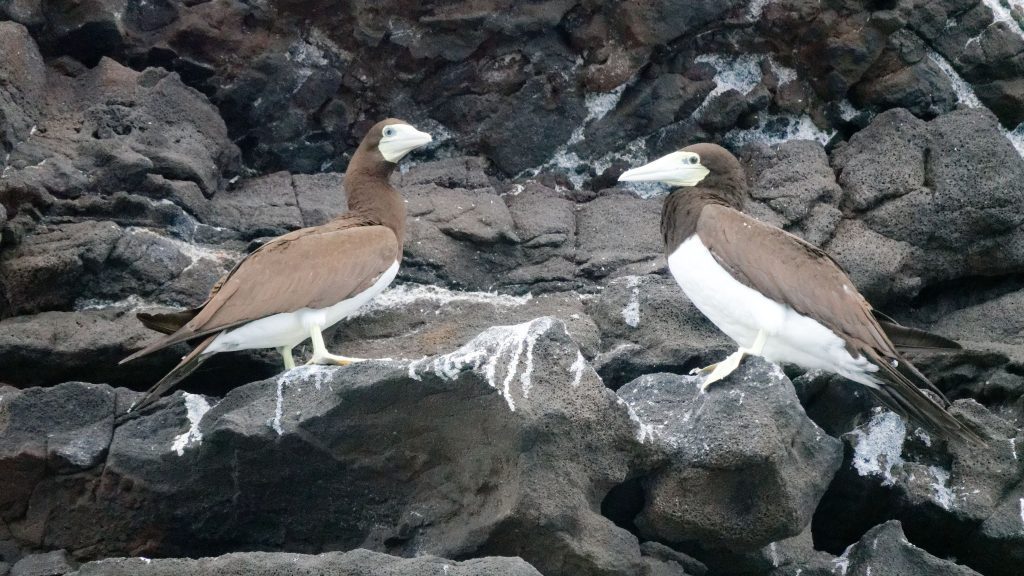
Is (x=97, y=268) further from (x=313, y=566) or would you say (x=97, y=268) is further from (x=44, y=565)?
(x=313, y=566)

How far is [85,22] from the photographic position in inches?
384

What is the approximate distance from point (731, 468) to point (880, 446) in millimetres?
1756

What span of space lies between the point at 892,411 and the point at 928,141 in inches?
98.4

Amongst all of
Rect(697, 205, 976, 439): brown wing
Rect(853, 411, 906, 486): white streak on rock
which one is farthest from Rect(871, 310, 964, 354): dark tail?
Rect(853, 411, 906, 486): white streak on rock

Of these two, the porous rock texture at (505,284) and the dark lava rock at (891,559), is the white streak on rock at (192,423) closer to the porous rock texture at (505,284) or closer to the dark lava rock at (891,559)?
the porous rock texture at (505,284)

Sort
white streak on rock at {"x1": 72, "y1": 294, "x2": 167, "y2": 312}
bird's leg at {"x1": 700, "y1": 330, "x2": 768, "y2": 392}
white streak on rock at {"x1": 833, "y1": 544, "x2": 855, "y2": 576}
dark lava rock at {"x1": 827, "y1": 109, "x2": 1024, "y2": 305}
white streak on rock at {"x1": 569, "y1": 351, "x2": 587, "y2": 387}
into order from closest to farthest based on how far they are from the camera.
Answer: white streak on rock at {"x1": 569, "y1": 351, "x2": 587, "y2": 387} → bird's leg at {"x1": 700, "y1": 330, "x2": 768, "y2": 392} → white streak on rock at {"x1": 833, "y1": 544, "x2": 855, "y2": 576} → white streak on rock at {"x1": 72, "y1": 294, "x2": 167, "y2": 312} → dark lava rock at {"x1": 827, "y1": 109, "x2": 1024, "y2": 305}

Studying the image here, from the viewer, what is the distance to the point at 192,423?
7.42m

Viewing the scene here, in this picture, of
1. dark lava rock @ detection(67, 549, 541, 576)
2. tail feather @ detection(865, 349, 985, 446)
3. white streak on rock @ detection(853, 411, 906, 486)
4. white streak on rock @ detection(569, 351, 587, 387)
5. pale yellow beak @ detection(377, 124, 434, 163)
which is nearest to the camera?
dark lava rock @ detection(67, 549, 541, 576)

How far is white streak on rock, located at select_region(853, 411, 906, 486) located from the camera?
8336 millimetres

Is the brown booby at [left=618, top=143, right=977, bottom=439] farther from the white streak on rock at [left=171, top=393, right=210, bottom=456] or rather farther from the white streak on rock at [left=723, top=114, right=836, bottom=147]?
the white streak on rock at [left=171, top=393, right=210, bottom=456]

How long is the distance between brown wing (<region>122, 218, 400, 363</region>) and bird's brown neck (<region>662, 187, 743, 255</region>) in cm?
169

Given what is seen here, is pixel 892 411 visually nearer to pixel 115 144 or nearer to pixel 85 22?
pixel 115 144

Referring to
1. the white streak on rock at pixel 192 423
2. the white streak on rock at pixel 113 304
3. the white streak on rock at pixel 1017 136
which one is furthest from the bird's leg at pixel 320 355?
the white streak on rock at pixel 1017 136

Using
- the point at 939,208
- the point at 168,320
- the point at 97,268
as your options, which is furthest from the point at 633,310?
the point at 97,268
